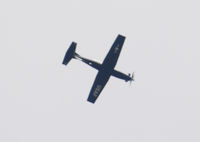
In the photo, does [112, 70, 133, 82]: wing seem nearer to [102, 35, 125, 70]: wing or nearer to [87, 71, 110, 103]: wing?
[87, 71, 110, 103]: wing

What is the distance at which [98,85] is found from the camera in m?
74.8

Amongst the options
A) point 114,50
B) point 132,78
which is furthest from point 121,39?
point 132,78

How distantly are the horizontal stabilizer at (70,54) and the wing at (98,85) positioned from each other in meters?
4.04

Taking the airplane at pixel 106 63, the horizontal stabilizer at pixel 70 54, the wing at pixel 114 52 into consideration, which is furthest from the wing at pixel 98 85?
the horizontal stabilizer at pixel 70 54

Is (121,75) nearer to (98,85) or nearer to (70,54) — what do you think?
(98,85)

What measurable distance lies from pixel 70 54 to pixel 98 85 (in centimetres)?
575

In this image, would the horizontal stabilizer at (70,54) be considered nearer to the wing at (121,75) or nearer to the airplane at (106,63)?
the airplane at (106,63)

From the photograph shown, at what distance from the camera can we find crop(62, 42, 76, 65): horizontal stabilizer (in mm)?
→ 72000

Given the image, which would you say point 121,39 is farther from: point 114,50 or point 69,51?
point 69,51

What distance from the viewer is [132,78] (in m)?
74.8

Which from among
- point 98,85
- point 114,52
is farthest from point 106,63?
point 98,85

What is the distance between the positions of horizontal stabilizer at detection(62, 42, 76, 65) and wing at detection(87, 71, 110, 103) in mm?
4041

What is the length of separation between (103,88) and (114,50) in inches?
238

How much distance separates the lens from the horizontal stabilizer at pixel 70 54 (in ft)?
236
